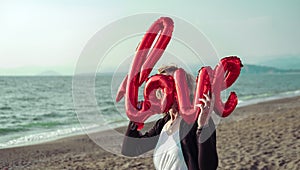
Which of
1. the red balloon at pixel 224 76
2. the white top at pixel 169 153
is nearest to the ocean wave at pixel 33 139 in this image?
the white top at pixel 169 153

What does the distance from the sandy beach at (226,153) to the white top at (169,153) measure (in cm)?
657

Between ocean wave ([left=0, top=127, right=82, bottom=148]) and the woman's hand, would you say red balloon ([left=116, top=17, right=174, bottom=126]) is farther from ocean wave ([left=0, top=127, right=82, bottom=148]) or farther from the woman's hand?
ocean wave ([left=0, top=127, right=82, bottom=148])

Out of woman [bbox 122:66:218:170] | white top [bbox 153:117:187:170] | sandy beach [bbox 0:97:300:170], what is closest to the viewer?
woman [bbox 122:66:218:170]

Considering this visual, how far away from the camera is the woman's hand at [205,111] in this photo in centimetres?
220

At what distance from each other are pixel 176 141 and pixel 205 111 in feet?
1.32

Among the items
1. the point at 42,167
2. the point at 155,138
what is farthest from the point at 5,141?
the point at 155,138

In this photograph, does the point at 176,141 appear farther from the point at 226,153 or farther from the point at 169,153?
the point at 226,153

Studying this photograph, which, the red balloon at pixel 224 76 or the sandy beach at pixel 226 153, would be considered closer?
the red balloon at pixel 224 76

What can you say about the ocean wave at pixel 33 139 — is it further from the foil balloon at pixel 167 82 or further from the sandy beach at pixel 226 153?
the foil balloon at pixel 167 82

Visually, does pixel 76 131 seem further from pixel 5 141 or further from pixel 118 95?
pixel 118 95

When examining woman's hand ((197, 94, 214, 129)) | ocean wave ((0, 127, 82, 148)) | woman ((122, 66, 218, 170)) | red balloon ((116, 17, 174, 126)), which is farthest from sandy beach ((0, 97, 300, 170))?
red balloon ((116, 17, 174, 126))

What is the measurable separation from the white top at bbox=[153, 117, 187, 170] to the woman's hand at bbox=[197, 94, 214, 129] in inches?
12.1

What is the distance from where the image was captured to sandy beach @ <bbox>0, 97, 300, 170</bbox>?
366 inches

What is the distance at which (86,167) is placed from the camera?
10.3m
